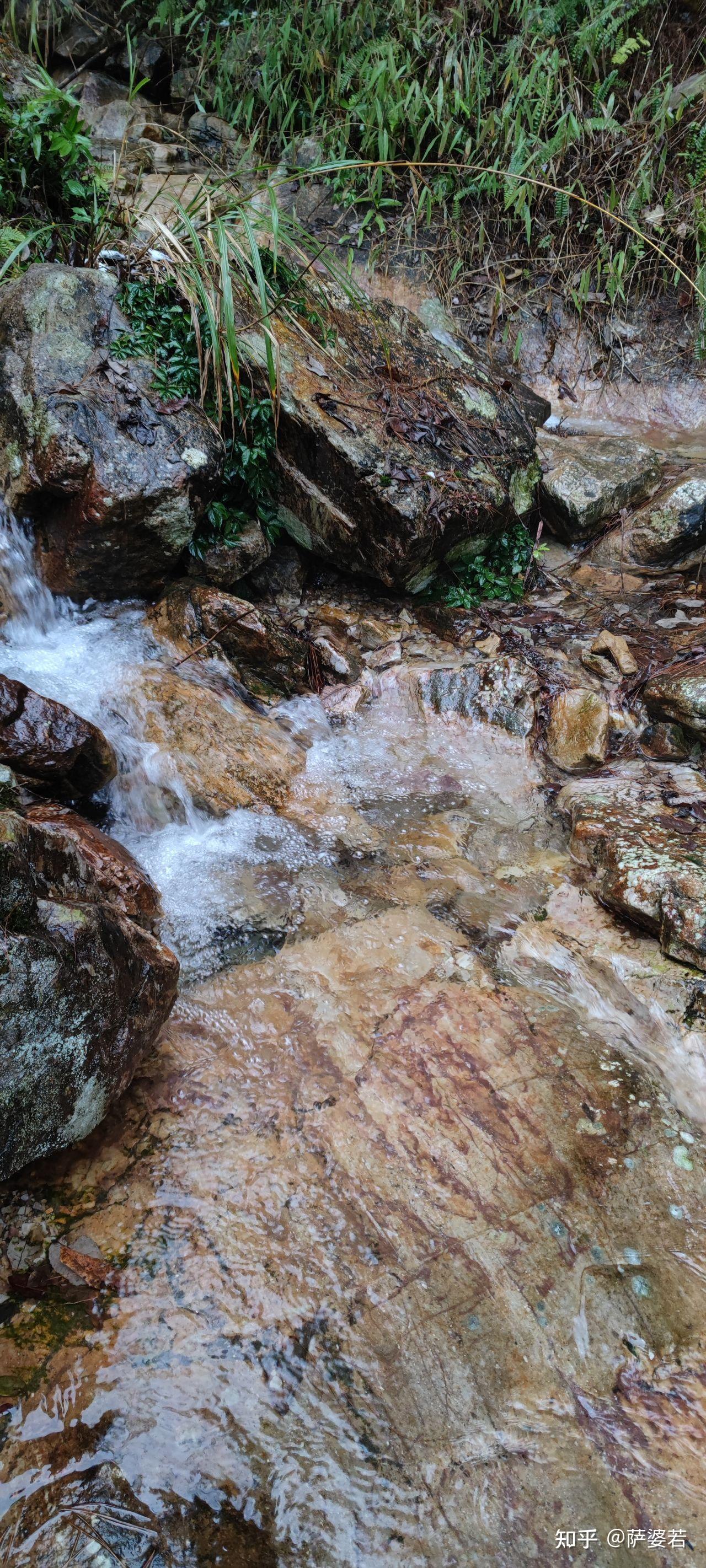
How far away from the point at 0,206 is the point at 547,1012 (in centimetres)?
481

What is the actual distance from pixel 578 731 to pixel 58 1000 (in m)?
2.84

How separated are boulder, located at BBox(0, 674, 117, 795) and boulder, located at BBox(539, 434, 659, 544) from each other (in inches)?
130

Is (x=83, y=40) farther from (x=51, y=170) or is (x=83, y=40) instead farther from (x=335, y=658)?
(x=335, y=658)

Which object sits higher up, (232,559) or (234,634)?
(232,559)

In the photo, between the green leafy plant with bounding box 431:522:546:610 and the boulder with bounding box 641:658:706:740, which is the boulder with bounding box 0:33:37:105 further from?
the boulder with bounding box 641:658:706:740

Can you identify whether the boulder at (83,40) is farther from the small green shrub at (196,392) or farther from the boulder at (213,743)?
the boulder at (213,743)

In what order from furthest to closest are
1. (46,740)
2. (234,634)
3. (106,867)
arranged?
1. (234,634)
2. (46,740)
3. (106,867)

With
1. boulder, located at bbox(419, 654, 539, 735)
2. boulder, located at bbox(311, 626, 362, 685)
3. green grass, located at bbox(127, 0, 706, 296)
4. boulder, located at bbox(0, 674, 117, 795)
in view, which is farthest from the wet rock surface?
green grass, located at bbox(127, 0, 706, 296)

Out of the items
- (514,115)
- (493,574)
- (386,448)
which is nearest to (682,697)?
(493,574)

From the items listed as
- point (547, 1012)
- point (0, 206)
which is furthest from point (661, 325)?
point (547, 1012)

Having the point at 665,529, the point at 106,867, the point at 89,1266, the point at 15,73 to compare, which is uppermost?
the point at 15,73

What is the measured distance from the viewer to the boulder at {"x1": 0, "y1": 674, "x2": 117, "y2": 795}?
2.85 meters

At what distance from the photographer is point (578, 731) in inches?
152

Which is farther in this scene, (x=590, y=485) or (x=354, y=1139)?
(x=590, y=485)
